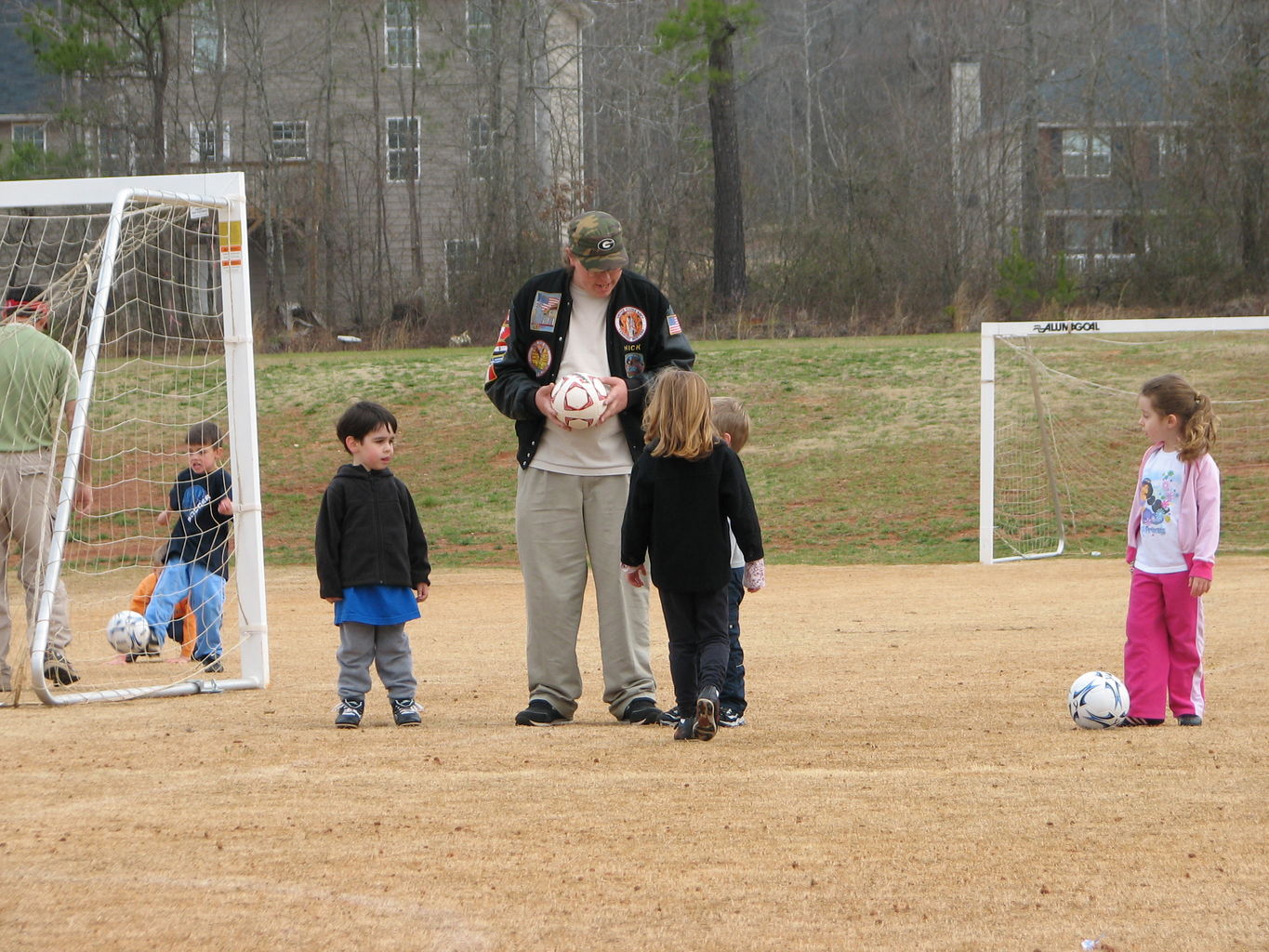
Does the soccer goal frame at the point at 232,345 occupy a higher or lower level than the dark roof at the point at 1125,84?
lower

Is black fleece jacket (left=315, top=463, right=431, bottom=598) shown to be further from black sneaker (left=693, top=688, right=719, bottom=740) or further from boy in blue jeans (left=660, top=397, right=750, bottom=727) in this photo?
black sneaker (left=693, top=688, right=719, bottom=740)

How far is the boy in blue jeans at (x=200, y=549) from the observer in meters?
9.11

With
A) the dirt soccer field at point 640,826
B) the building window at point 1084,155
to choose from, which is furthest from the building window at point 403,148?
the dirt soccer field at point 640,826

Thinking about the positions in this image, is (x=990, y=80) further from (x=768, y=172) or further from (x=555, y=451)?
(x=555, y=451)

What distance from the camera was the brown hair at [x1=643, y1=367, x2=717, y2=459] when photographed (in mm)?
5820

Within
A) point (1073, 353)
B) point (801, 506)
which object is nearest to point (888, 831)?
point (801, 506)

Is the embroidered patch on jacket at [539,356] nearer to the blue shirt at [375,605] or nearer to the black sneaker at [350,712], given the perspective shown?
the blue shirt at [375,605]

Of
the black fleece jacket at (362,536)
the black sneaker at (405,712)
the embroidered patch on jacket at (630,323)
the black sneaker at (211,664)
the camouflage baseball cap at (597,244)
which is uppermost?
the camouflage baseball cap at (597,244)

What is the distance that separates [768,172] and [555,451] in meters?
34.9

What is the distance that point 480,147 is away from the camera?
34656 millimetres

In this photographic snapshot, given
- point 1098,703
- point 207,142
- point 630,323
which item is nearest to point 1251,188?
point 207,142

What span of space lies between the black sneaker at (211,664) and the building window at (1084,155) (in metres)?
29.9

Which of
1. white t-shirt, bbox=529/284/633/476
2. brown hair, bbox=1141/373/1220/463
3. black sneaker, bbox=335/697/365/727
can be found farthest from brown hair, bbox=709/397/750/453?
black sneaker, bbox=335/697/365/727

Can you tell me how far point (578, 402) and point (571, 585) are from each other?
80cm
